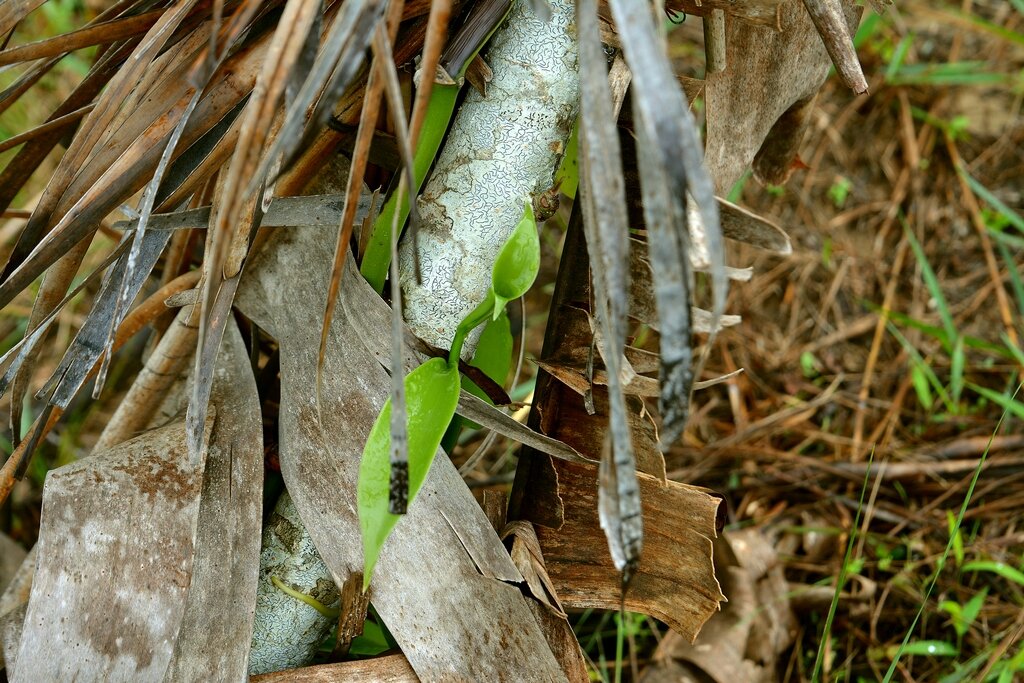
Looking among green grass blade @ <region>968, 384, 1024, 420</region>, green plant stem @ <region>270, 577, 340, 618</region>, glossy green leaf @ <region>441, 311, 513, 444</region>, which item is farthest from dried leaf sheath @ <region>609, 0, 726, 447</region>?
green grass blade @ <region>968, 384, 1024, 420</region>

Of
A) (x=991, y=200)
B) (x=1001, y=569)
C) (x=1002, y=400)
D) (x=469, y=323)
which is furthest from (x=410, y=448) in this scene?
(x=991, y=200)

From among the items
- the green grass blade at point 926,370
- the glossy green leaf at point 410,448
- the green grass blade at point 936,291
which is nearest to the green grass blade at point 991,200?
the green grass blade at point 936,291

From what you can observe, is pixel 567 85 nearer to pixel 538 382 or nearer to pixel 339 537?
pixel 538 382

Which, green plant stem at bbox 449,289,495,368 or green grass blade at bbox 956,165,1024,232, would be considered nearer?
green plant stem at bbox 449,289,495,368

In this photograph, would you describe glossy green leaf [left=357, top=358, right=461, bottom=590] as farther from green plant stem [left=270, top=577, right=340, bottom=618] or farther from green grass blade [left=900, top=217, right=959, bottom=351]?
green grass blade [left=900, top=217, right=959, bottom=351]

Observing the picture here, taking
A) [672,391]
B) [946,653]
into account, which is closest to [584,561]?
[672,391]

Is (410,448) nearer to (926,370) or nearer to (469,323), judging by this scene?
(469,323)

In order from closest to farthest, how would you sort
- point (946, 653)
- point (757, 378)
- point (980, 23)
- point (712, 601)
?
point (712, 601), point (946, 653), point (757, 378), point (980, 23)
